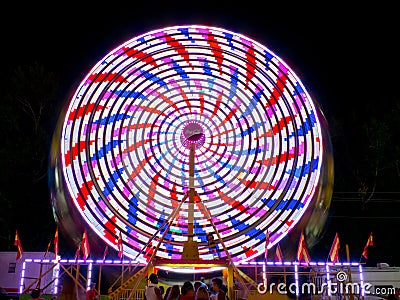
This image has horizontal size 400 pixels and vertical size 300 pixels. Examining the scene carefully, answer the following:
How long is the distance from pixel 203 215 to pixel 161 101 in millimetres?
3660

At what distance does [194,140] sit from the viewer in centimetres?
1370

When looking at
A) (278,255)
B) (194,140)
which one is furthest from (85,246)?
(278,255)

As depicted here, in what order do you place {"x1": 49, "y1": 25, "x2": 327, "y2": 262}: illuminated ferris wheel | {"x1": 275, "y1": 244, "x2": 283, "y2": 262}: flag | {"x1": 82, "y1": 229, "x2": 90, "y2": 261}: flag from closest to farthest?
{"x1": 82, "y1": 229, "x2": 90, "y2": 261}: flag < {"x1": 275, "y1": 244, "x2": 283, "y2": 262}: flag < {"x1": 49, "y1": 25, "x2": 327, "y2": 262}: illuminated ferris wheel

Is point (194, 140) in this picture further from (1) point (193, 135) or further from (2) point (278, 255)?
(2) point (278, 255)

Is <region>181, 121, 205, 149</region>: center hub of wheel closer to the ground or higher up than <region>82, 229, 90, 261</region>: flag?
higher up

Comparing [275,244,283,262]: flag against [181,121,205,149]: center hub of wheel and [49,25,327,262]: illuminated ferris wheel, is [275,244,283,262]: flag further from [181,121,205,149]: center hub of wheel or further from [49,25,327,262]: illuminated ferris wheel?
[181,121,205,149]: center hub of wheel

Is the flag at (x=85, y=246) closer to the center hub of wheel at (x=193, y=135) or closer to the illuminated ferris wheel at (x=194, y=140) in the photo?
the illuminated ferris wheel at (x=194, y=140)

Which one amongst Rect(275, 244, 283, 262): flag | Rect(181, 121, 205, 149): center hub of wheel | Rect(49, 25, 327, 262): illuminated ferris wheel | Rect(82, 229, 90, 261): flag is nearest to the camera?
Rect(82, 229, 90, 261): flag

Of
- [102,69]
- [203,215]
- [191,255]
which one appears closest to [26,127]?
[102,69]

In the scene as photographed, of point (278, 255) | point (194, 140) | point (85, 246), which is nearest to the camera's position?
point (85, 246)

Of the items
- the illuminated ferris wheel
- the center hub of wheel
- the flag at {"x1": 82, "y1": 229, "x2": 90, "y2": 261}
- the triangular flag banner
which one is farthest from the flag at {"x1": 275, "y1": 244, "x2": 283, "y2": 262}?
the flag at {"x1": 82, "y1": 229, "x2": 90, "y2": 261}

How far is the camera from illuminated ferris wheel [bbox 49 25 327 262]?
13.3 metres

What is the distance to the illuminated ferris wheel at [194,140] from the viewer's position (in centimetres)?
1328

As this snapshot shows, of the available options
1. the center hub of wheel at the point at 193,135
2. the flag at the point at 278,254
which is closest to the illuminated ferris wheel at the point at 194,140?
the center hub of wheel at the point at 193,135
